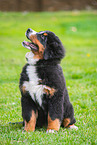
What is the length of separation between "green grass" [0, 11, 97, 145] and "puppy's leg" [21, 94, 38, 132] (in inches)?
4.7

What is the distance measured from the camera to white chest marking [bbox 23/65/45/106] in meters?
3.51

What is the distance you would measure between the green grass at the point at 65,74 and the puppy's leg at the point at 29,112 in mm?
119

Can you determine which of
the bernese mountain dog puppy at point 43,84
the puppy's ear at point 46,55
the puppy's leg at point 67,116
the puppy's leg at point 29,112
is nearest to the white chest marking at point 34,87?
the bernese mountain dog puppy at point 43,84

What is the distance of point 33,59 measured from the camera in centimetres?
362

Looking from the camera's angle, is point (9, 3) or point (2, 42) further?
point (9, 3)

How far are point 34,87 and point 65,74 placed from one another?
385cm

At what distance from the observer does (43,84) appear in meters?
3.50

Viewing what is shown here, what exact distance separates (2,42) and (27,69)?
947 cm

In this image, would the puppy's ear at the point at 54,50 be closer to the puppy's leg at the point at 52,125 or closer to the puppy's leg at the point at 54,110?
the puppy's leg at the point at 54,110

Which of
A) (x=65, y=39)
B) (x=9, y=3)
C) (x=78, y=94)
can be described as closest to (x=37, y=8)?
(x=9, y=3)

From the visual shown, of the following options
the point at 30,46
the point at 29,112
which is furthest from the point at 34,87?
the point at 30,46

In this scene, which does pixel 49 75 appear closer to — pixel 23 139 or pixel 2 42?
pixel 23 139

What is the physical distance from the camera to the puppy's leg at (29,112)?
141 inches

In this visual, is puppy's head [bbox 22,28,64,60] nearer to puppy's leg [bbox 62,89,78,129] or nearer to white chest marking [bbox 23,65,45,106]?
white chest marking [bbox 23,65,45,106]
